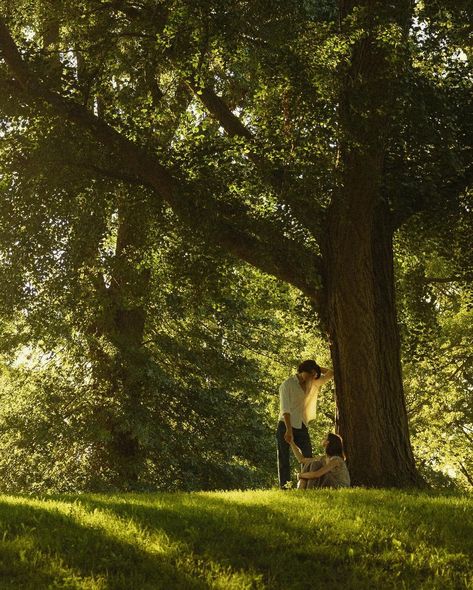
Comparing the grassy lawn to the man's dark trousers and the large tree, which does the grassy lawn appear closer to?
the man's dark trousers

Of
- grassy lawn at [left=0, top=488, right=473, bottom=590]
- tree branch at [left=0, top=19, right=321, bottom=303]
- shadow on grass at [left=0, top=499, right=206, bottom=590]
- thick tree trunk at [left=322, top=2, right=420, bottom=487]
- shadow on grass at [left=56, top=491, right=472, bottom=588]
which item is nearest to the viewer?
shadow on grass at [left=0, top=499, right=206, bottom=590]

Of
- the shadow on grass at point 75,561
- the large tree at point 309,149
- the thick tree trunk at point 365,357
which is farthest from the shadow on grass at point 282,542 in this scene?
the large tree at point 309,149

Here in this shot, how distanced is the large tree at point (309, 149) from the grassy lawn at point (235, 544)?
329 centimetres

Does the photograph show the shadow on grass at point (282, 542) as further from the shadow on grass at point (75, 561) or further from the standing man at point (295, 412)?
the standing man at point (295, 412)

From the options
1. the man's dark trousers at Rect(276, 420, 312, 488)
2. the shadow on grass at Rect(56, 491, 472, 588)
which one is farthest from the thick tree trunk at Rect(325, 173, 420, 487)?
the shadow on grass at Rect(56, 491, 472, 588)

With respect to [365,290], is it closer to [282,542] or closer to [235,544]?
[282,542]

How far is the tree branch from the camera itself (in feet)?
35.8

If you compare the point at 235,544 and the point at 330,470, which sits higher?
the point at 330,470

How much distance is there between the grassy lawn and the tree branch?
3.93m

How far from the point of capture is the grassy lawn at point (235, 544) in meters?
5.72

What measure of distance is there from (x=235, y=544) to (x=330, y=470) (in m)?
4.00

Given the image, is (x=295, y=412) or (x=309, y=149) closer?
(x=295, y=412)

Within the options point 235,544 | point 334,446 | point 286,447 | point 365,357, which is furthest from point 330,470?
point 235,544

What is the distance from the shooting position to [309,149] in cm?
1149
